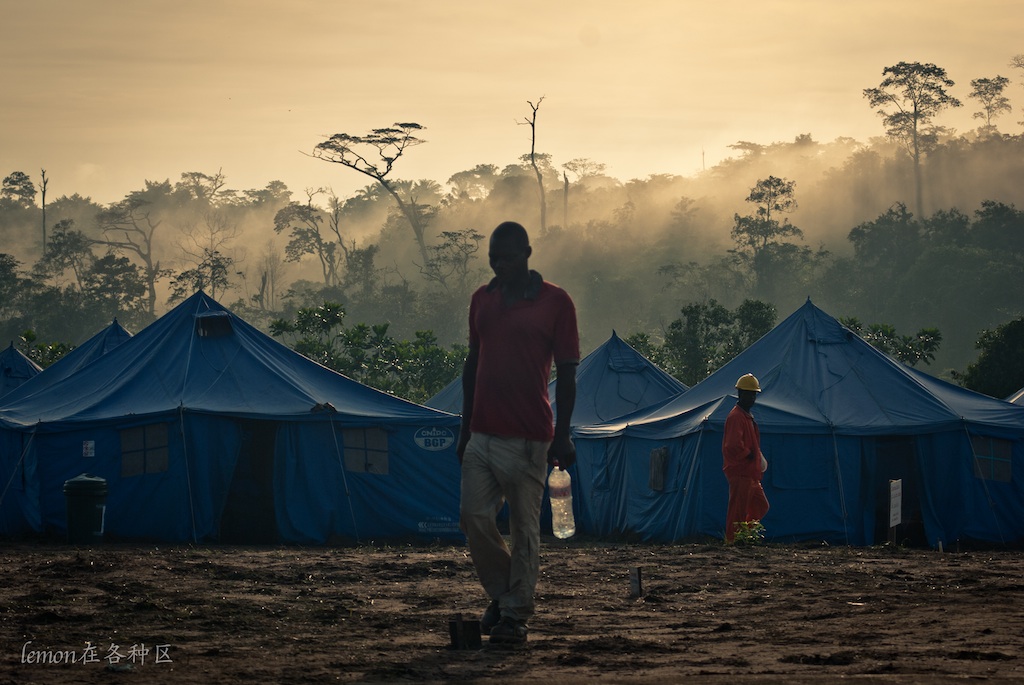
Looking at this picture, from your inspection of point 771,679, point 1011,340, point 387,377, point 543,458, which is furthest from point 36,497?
point 1011,340

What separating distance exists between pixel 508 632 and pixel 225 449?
36.4 feet

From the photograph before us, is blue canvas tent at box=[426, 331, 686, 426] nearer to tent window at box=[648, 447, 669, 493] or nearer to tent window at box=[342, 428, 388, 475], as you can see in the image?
tent window at box=[648, 447, 669, 493]

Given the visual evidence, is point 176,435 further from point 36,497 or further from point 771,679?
point 771,679

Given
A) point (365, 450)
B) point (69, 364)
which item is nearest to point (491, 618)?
point (365, 450)

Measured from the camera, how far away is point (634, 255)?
83062 millimetres

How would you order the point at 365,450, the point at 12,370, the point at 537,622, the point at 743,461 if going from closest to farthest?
1. the point at 537,622
2. the point at 743,461
3. the point at 365,450
4. the point at 12,370

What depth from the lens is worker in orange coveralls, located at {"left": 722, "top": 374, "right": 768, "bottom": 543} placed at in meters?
12.8

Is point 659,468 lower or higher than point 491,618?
higher

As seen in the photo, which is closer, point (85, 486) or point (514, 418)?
point (514, 418)

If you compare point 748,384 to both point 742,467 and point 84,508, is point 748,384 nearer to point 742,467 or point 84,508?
point 742,467

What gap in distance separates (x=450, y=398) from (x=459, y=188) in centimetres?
8398

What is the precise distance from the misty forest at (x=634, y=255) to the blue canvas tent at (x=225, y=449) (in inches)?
567

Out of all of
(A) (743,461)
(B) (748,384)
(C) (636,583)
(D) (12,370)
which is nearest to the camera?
(C) (636,583)

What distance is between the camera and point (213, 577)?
9.34 m
